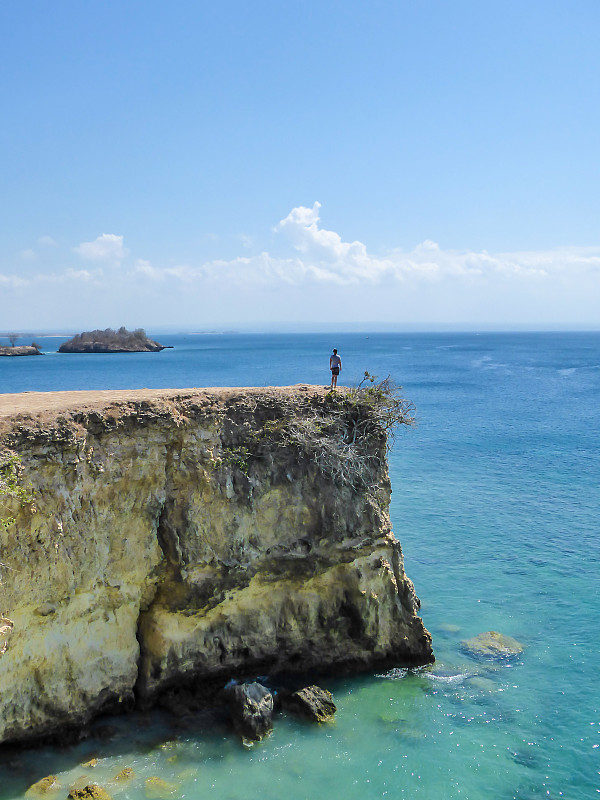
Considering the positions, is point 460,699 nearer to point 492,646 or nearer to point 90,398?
point 492,646

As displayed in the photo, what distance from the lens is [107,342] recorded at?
158500 millimetres

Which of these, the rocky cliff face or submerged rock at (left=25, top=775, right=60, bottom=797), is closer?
submerged rock at (left=25, top=775, right=60, bottom=797)

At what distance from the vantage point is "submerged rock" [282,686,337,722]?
15.0 m

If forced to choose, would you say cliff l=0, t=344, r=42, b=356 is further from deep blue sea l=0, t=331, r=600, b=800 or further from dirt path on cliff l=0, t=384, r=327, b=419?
dirt path on cliff l=0, t=384, r=327, b=419

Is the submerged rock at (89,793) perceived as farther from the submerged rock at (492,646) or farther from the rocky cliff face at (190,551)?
the submerged rock at (492,646)

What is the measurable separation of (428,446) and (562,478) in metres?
10.7

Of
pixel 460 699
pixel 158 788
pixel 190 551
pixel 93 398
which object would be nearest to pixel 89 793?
pixel 158 788

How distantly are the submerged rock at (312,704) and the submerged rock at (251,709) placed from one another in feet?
2.13

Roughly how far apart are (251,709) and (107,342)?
153756 mm

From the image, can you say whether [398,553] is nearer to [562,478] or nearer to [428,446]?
[562,478]

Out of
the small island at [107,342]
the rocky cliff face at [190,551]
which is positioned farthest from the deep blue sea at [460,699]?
the small island at [107,342]

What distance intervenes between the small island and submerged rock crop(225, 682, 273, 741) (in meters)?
152

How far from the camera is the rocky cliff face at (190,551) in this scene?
524 inches

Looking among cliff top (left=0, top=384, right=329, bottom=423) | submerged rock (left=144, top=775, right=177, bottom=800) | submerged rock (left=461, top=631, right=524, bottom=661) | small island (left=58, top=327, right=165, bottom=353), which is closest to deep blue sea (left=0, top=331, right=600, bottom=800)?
submerged rock (left=144, top=775, right=177, bottom=800)
